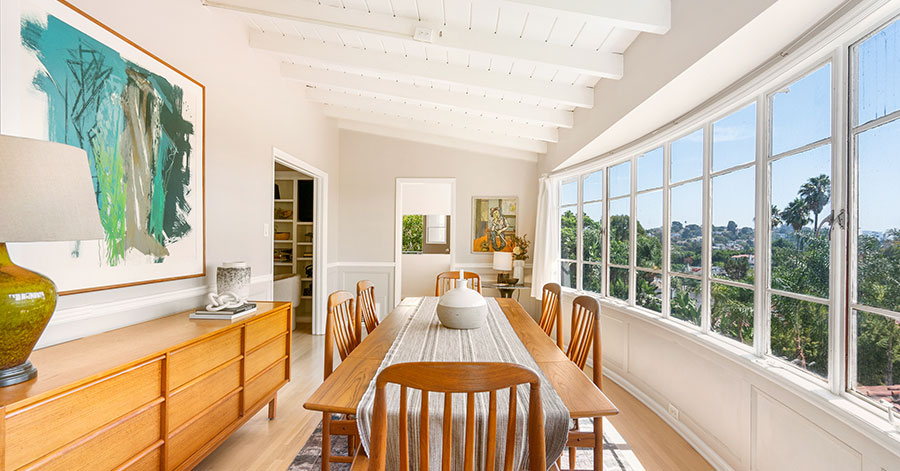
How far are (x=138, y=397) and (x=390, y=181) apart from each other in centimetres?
420

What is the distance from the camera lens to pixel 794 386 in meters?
1.65

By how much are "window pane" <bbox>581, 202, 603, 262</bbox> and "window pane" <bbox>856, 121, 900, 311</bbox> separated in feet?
8.01

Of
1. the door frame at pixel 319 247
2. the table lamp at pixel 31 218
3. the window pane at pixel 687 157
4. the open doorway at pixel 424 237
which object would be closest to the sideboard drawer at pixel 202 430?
the table lamp at pixel 31 218

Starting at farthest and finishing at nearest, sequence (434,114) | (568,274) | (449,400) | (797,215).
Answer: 1. (568,274)
2. (434,114)
3. (797,215)
4. (449,400)

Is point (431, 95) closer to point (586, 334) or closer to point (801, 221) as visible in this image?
point (586, 334)

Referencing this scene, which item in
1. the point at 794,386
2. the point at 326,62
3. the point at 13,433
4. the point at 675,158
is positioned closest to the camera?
the point at 13,433

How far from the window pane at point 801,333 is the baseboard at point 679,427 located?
704 mm

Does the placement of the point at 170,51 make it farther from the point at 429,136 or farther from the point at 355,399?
the point at 429,136

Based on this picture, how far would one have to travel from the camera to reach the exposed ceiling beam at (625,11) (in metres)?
1.91

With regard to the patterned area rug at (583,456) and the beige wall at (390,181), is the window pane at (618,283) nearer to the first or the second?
the patterned area rug at (583,456)

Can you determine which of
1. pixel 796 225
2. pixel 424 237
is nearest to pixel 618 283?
pixel 796 225

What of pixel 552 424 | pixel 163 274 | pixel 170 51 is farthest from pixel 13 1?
pixel 552 424

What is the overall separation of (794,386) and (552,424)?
1.31 meters

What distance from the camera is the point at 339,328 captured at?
1.96 m
